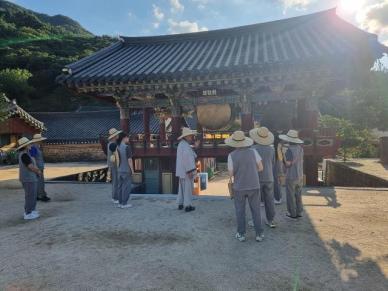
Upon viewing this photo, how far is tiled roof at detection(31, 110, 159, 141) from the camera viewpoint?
31.8m

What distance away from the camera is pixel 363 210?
703cm

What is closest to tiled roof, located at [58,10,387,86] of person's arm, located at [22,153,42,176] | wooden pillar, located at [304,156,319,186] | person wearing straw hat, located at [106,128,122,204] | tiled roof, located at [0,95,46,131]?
person wearing straw hat, located at [106,128,122,204]

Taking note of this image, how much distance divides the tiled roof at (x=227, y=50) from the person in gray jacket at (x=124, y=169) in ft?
10.4

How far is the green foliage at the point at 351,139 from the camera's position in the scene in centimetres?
1955

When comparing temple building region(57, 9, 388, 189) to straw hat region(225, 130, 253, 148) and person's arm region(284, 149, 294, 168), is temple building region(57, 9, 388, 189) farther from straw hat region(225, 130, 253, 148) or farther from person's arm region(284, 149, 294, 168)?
straw hat region(225, 130, 253, 148)

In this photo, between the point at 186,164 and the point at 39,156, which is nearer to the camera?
the point at 186,164

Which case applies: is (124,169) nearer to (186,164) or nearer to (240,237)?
(186,164)

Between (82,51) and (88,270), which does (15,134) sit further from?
(82,51)

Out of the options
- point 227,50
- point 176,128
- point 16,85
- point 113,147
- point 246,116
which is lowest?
point 113,147

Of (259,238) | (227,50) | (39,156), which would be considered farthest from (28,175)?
(227,50)

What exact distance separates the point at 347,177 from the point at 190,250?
1375 cm

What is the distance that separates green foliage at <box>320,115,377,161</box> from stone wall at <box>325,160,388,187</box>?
114 centimetres

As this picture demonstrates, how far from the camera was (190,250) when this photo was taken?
15.6 feet

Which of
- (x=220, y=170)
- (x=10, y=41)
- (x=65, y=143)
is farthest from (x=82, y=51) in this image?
(x=220, y=170)
